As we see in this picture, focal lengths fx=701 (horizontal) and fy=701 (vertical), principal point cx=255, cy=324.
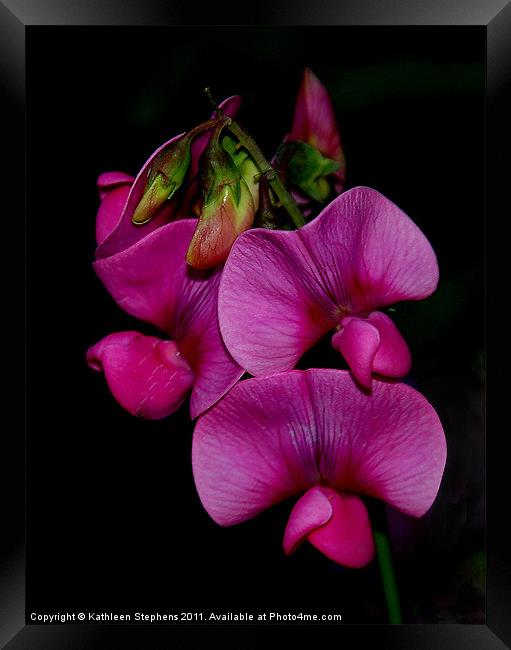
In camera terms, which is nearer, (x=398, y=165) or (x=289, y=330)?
(x=289, y=330)

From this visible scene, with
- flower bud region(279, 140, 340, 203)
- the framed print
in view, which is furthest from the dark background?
flower bud region(279, 140, 340, 203)

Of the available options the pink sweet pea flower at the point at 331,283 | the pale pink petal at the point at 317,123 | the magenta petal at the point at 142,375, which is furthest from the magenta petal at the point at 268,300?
the pale pink petal at the point at 317,123

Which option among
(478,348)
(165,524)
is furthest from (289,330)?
(165,524)

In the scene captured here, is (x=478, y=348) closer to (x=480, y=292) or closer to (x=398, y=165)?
(x=480, y=292)

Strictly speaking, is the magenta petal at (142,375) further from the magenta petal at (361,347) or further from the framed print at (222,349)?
the magenta petal at (361,347)

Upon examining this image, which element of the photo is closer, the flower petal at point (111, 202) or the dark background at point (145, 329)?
the flower petal at point (111, 202)

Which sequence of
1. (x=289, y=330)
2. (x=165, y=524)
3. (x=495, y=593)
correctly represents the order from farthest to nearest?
(x=165, y=524)
(x=495, y=593)
(x=289, y=330)
